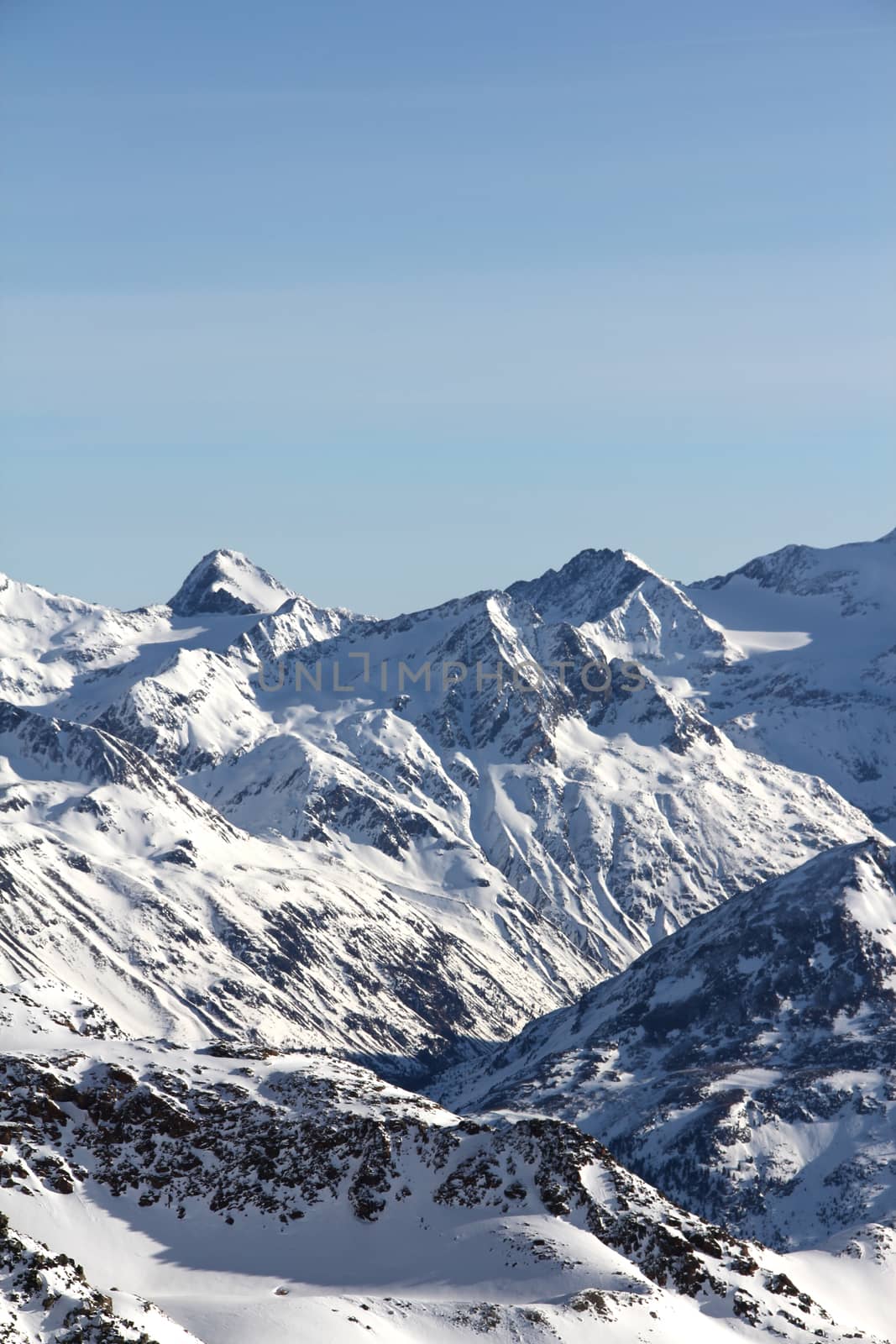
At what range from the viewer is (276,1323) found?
132000 millimetres

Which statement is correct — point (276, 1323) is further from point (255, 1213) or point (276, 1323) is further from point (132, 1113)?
point (132, 1113)

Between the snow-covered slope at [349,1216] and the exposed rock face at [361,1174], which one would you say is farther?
the exposed rock face at [361,1174]

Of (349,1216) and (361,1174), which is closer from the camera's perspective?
(349,1216)

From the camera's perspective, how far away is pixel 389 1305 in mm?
140125

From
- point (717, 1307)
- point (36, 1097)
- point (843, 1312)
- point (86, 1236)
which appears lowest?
point (843, 1312)

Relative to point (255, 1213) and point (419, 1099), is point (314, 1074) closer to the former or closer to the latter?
point (419, 1099)

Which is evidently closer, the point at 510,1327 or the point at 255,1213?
the point at 510,1327

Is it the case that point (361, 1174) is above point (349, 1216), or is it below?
above

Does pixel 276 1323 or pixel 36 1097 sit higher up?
pixel 36 1097

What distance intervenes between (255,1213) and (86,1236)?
13.8 metres

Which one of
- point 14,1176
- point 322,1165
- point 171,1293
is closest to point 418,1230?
point 322,1165

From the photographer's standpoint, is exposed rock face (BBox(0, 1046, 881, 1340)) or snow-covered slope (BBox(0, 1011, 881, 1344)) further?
exposed rock face (BBox(0, 1046, 881, 1340))

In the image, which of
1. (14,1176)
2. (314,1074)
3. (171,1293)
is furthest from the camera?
(314,1074)

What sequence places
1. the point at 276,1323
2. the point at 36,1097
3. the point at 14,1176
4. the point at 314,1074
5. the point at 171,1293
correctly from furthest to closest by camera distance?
1. the point at 314,1074
2. the point at 36,1097
3. the point at 14,1176
4. the point at 171,1293
5. the point at 276,1323
